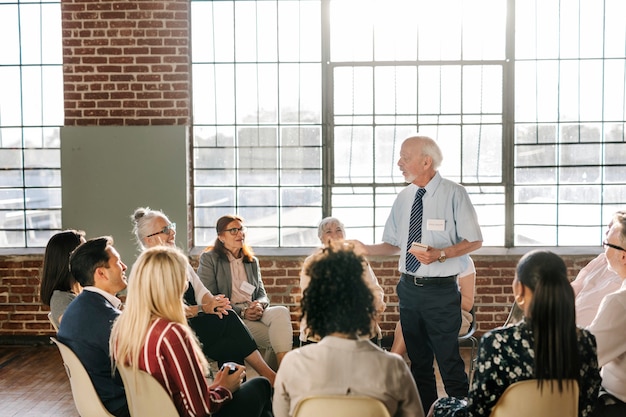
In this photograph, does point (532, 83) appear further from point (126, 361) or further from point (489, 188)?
point (126, 361)

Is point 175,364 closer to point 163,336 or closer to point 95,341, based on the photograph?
point 163,336

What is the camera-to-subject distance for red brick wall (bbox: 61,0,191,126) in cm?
668

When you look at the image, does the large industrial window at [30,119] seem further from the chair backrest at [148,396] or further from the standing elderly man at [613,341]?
the standing elderly man at [613,341]

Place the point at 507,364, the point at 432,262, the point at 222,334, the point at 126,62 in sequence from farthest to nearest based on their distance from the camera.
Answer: the point at 126,62 → the point at 222,334 → the point at 432,262 → the point at 507,364

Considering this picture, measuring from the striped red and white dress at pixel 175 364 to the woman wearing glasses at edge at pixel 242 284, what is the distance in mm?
2190

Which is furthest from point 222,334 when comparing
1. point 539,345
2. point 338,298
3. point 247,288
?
point 539,345

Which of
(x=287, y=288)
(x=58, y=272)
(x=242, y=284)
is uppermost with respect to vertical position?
(x=58, y=272)

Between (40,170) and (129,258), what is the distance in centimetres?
125

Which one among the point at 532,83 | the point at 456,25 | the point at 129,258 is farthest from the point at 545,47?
the point at 129,258

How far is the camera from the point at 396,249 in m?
4.80

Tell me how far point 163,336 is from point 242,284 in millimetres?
2348

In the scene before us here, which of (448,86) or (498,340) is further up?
(448,86)

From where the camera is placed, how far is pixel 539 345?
263 centimetres

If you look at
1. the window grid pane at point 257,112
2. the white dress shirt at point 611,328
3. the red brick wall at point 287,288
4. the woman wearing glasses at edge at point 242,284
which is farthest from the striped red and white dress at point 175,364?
the window grid pane at point 257,112
